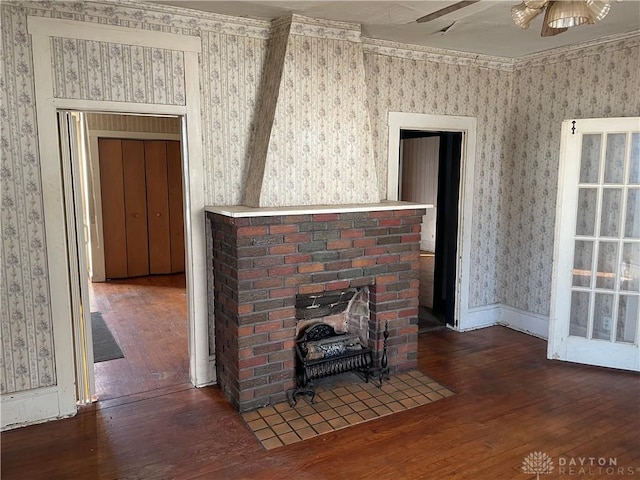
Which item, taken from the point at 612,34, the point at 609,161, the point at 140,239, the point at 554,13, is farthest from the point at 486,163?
the point at 140,239

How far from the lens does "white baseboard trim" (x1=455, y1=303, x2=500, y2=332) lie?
467 cm

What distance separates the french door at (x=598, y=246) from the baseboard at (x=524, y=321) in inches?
21.1

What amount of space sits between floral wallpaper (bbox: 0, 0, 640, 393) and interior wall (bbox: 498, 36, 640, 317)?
0.01m

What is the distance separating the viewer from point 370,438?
Result: 2816mm

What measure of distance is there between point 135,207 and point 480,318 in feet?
15.7

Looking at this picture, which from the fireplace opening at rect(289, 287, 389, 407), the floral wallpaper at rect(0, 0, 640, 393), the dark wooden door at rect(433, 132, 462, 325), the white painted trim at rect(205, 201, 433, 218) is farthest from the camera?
the dark wooden door at rect(433, 132, 462, 325)

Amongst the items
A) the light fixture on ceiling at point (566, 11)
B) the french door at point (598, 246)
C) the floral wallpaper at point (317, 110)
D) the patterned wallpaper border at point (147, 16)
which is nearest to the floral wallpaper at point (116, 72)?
the floral wallpaper at point (317, 110)

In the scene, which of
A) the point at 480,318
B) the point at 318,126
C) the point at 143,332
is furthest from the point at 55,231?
the point at 480,318

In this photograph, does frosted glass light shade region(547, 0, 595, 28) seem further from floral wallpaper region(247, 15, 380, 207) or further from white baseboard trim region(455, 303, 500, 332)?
white baseboard trim region(455, 303, 500, 332)

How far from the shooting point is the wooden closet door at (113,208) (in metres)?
6.51

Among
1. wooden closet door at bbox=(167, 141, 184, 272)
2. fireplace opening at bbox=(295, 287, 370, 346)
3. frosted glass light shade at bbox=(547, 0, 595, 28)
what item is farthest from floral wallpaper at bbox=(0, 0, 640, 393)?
wooden closet door at bbox=(167, 141, 184, 272)

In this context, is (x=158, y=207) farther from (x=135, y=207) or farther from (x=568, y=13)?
(x=568, y=13)

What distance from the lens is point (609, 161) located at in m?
3.65

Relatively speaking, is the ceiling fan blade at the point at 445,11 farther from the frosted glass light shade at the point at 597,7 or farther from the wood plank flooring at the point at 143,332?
the wood plank flooring at the point at 143,332
